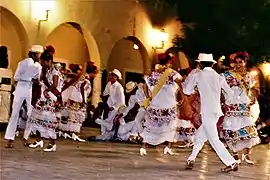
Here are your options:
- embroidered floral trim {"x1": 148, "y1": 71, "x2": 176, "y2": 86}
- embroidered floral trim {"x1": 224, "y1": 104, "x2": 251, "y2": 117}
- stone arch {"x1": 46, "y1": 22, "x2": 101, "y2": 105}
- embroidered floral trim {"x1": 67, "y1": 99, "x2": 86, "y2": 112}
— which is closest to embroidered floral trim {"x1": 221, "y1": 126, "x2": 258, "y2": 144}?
embroidered floral trim {"x1": 224, "y1": 104, "x2": 251, "y2": 117}

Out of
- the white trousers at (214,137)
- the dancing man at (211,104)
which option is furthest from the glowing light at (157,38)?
the white trousers at (214,137)

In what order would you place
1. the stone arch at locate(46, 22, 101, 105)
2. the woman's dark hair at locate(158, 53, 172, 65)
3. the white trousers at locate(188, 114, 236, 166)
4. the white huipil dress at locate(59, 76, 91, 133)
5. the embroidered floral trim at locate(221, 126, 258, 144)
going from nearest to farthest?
1. the white trousers at locate(188, 114, 236, 166)
2. the embroidered floral trim at locate(221, 126, 258, 144)
3. the woman's dark hair at locate(158, 53, 172, 65)
4. the white huipil dress at locate(59, 76, 91, 133)
5. the stone arch at locate(46, 22, 101, 105)

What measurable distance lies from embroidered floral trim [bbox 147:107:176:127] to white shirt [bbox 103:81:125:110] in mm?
2972

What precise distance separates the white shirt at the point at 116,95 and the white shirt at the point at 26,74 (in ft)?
12.4

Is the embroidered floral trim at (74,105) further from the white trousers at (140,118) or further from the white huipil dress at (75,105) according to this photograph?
the white trousers at (140,118)

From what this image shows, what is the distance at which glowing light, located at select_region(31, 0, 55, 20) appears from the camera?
1616 cm

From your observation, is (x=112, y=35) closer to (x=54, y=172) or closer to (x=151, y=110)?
(x=151, y=110)

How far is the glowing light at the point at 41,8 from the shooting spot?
16156mm

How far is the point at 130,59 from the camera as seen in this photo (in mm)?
20938

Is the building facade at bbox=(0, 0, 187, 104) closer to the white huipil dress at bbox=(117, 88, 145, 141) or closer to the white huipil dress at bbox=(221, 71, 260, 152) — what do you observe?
the white huipil dress at bbox=(117, 88, 145, 141)

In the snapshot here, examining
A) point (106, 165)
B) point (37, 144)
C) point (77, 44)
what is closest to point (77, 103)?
point (37, 144)

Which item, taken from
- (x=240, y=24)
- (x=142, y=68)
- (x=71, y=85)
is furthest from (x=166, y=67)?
(x=142, y=68)

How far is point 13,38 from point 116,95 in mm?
5240

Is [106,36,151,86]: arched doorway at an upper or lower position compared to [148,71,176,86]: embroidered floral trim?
upper
